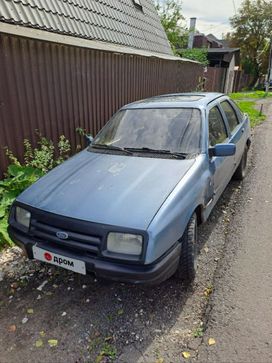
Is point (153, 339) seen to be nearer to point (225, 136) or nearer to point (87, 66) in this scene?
point (225, 136)

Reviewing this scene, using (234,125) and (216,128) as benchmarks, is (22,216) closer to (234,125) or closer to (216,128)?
(216,128)

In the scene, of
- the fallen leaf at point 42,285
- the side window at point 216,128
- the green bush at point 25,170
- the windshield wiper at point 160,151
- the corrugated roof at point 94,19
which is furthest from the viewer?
the corrugated roof at point 94,19

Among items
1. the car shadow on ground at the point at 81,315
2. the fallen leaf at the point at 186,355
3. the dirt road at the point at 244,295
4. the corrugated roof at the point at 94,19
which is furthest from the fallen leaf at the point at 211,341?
the corrugated roof at the point at 94,19

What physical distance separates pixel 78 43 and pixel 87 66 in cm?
44

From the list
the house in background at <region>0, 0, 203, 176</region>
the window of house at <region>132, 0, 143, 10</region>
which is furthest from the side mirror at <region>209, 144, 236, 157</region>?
the window of house at <region>132, 0, 143, 10</region>

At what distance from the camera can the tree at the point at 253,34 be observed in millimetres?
37719

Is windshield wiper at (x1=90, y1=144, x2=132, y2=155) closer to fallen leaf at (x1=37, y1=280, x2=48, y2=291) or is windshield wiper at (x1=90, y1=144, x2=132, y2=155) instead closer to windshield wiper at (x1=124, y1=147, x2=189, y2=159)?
windshield wiper at (x1=124, y1=147, x2=189, y2=159)

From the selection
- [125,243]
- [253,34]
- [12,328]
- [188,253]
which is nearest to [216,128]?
[188,253]

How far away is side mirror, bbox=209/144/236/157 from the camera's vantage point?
10.0 feet

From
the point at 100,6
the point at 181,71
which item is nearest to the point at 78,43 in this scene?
the point at 100,6

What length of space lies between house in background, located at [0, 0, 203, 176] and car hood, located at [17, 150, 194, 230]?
70.9 inches

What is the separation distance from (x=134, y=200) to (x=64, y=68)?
3.67m

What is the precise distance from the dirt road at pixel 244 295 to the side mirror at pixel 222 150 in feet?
3.58

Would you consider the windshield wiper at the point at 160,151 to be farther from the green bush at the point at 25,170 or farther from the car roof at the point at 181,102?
the green bush at the point at 25,170
